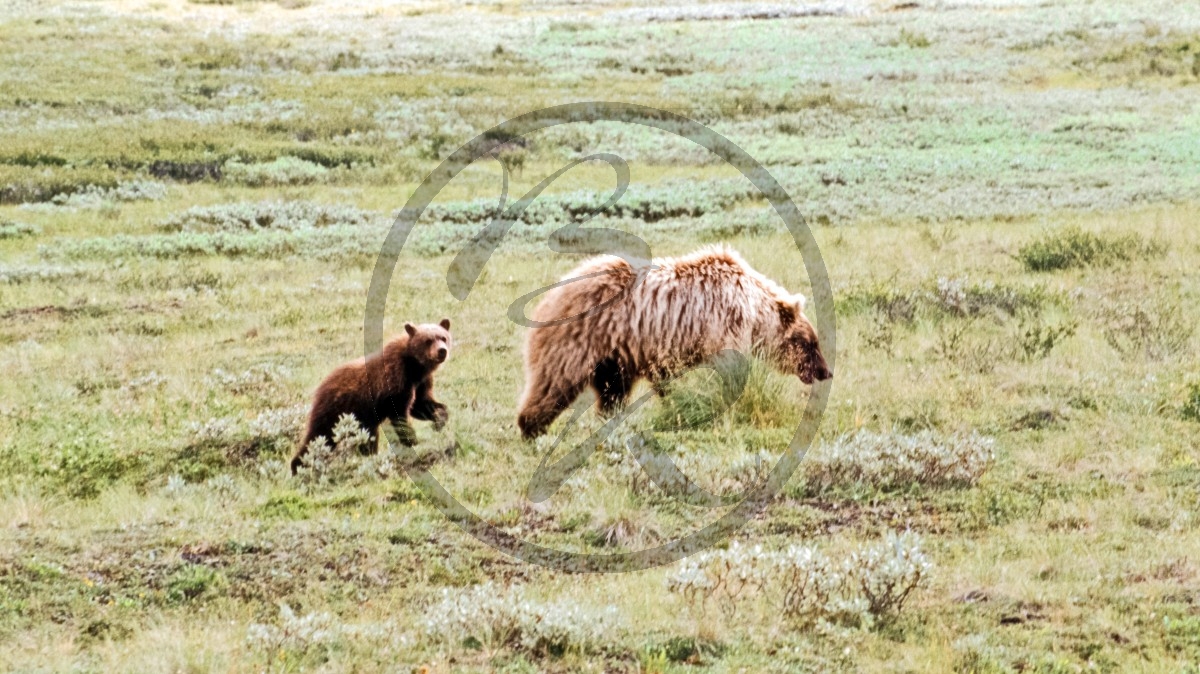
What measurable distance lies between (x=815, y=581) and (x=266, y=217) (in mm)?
16681

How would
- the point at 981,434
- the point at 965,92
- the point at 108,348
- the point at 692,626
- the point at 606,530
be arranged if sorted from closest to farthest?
the point at 692,626, the point at 606,530, the point at 981,434, the point at 108,348, the point at 965,92

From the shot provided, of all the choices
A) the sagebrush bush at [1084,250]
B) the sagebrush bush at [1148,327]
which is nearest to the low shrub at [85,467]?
the sagebrush bush at [1148,327]

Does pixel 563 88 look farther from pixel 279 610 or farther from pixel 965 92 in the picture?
pixel 279 610

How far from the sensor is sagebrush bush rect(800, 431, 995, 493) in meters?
8.49

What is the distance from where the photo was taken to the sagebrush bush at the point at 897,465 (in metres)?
8.49

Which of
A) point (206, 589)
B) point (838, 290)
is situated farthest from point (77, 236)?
point (206, 589)

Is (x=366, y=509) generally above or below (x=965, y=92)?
below

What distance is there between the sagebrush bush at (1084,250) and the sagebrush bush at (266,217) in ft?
36.2

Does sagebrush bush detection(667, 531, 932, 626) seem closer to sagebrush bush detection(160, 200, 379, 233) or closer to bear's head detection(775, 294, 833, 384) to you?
bear's head detection(775, 294, 833, 384)

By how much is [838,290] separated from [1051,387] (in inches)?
156

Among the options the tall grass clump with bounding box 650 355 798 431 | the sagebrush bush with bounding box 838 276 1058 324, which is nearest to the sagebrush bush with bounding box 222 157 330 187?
the sagebrush bush with bounding box 838 276 1058 324

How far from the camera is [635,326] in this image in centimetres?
970

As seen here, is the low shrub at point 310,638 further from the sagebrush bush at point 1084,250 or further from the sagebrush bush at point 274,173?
the sagebrush bush at point 274,173

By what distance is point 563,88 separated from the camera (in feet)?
118
